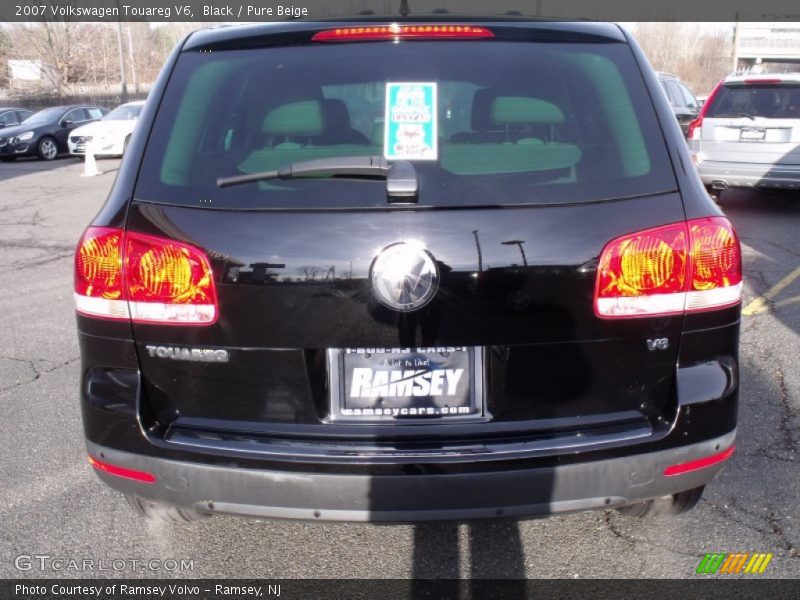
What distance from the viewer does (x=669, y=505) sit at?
2.71m

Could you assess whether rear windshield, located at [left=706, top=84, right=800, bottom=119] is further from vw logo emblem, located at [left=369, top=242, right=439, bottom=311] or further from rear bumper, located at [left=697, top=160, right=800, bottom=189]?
vw logo emblem, located at [left=369, top=242, right=439, bottom=311]

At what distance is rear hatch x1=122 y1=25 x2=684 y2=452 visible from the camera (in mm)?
2158

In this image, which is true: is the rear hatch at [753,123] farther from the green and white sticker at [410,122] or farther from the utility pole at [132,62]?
the utility pole at [132,62]

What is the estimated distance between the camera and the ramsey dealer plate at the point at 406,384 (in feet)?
7.23

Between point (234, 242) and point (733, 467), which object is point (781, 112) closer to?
point (733, 467)

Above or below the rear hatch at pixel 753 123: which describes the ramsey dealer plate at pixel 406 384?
above

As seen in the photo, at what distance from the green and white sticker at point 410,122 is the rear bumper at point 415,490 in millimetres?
955

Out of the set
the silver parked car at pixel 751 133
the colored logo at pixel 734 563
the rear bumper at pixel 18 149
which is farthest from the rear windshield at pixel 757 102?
the rear bumper at pixel 18 149

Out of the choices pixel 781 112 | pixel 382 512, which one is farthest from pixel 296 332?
pixel 781 112

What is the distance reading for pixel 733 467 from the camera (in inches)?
135

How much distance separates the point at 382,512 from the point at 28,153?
21478 millimetres

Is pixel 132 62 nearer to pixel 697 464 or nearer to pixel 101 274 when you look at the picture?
pixel 101 274

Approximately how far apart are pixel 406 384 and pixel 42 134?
21521mm

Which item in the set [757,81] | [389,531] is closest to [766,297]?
[389,531]
